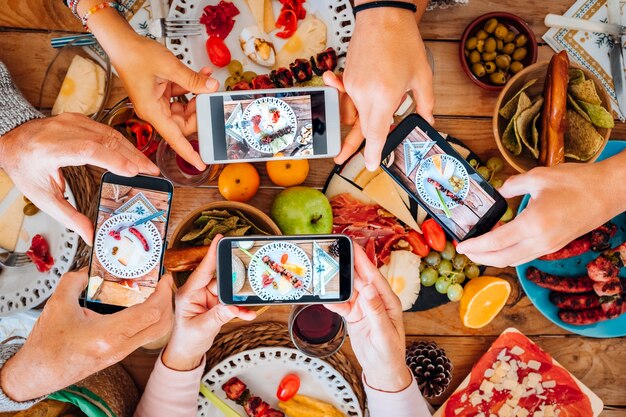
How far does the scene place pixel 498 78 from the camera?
1.46 metres

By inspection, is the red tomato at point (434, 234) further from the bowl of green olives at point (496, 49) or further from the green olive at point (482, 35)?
the green olive at point (482, 35)

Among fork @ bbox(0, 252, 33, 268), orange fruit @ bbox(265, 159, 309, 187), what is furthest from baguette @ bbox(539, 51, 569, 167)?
fork @ bbox(0, 252, 33, 268)

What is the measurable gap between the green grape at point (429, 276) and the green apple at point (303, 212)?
31cm

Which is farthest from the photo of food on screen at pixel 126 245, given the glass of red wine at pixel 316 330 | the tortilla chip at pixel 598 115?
the tortilla chip at pixel 598 115

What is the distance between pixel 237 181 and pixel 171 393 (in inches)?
23.1

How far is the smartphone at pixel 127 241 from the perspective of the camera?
1.27 metres

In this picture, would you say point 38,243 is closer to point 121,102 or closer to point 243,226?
point 121,102

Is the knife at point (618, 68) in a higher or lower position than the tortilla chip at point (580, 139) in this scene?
higher

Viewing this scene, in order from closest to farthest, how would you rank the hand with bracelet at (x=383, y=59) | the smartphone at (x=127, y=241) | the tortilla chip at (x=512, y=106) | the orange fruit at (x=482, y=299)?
the hand with bracelet at (x=383, y=59) → the smartphone at (x=127, y=241) → the tortilla chip at (x=512, y=106) → the orange fruit at (x=482, y=299)

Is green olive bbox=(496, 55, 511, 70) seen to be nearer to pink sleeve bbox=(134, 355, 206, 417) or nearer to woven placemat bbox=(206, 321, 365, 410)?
woven placemat bbox=(206, 321, 365, 410)

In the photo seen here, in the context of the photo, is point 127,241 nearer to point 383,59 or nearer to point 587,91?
point 383,59

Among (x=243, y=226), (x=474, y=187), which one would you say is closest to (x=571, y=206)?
(x=474, y=187)

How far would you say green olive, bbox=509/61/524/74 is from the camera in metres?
1.47

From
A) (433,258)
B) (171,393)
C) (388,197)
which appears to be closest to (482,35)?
(388,197)
